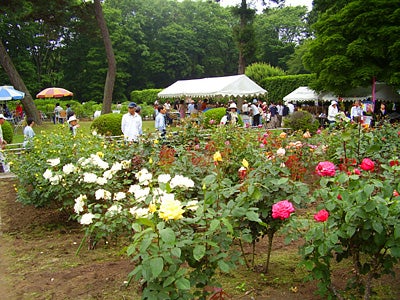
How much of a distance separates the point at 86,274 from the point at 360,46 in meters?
16.9

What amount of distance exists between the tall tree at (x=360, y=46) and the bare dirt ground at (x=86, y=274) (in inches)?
594

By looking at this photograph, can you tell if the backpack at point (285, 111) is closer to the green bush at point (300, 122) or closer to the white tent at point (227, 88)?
the white tent at point (227, 88)

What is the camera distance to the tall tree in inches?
658

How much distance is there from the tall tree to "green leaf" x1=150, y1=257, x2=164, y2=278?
55.3 feet

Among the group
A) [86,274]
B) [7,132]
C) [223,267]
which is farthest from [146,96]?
[223,267]

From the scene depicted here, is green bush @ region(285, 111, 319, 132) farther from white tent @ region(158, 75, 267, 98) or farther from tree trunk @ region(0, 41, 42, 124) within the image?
tree trunk @ region(0, 41, 42, 124)

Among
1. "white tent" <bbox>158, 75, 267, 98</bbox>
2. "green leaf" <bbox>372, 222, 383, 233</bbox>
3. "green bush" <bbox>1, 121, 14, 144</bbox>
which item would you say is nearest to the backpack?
"white tent" <bbox>158, 75, 267, 98</bbox>

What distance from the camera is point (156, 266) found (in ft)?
5.76

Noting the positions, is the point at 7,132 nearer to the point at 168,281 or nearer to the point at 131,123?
the point at 131,123

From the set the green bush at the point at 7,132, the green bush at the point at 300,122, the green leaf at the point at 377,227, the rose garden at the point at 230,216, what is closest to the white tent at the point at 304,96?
the green bush at the point at 300,122

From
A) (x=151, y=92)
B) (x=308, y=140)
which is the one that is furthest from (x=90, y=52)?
(x=308, y=140)

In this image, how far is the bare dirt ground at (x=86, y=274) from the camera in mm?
3032

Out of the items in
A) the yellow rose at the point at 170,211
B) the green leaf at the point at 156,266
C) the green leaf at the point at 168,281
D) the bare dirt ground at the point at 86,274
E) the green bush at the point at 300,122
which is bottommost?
the bare dirt ground at the point at 86,274

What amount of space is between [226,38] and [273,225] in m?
47.2
